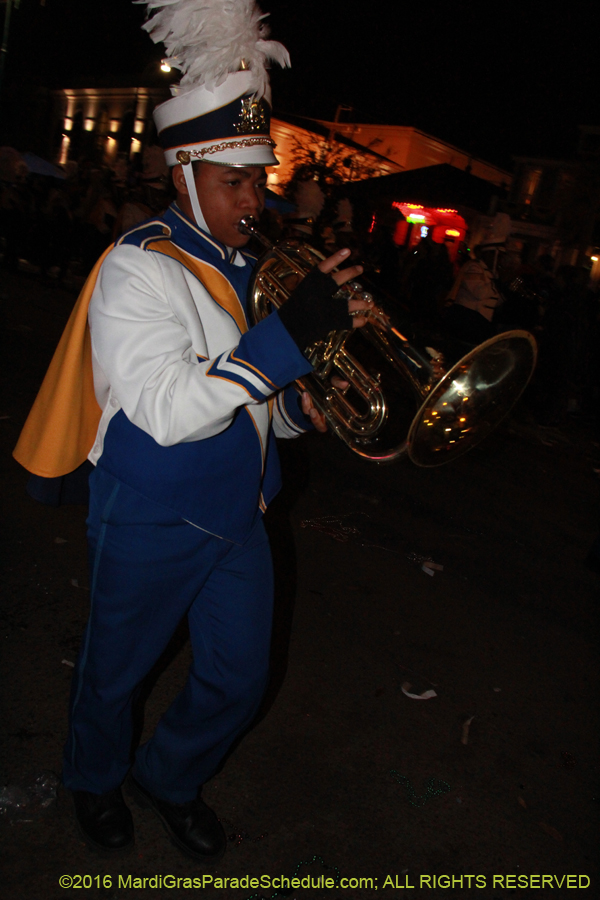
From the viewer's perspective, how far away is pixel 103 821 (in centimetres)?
211

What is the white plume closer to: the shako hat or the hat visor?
the shako hat

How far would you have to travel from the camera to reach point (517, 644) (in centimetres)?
382

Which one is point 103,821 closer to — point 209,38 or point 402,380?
point 402,380

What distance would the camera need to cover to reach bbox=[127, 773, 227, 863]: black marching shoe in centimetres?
213

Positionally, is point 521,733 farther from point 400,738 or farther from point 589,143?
point 589,143

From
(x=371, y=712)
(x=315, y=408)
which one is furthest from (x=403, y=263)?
(x=315, y=408)

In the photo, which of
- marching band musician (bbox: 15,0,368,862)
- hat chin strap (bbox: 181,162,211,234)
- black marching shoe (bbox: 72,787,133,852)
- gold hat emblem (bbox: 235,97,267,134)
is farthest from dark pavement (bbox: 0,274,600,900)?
gold hat emblem (bbox: 235,97,267,134)

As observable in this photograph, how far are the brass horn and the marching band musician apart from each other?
0.45ft

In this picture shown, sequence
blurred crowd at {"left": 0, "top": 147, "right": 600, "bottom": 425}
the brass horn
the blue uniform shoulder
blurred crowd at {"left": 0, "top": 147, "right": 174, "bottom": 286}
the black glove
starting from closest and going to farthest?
the black glove
the blue uniform shoulder
the brass horn
blurred crowd at {"left": 0, "top": 147, "right": 600, "bottom": 425}
blurred crowd at {"left": 0, "top": 147, "right": 174, "bottom": 286}

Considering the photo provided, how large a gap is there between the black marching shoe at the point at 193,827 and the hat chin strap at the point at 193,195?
1754mm

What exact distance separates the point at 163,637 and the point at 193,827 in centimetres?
64

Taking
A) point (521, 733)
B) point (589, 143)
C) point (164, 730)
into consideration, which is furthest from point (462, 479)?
point (589, 143)

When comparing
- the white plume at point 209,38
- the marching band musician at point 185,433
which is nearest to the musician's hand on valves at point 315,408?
the marching band musician at point 185,433

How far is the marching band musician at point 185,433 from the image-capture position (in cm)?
168
